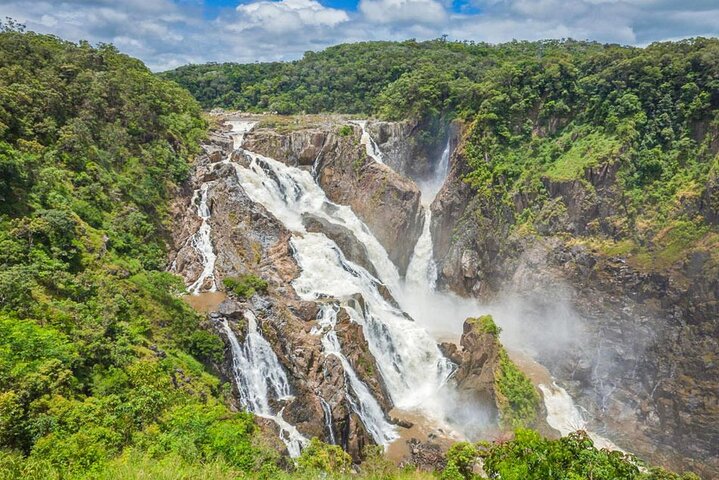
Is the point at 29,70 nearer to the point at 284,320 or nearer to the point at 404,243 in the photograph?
the point at 284,320

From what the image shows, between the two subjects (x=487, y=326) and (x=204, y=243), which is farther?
(x=204, y=243)

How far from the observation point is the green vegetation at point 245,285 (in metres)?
28.5

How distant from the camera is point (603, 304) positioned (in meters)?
36.5

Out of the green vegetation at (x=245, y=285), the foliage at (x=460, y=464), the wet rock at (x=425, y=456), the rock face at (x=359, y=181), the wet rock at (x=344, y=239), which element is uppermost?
the rock face at (x=359, y=181)

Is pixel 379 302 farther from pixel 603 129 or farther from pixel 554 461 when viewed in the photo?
pixel 603 129

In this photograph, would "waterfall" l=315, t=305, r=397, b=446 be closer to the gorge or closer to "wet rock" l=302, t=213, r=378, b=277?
the gorge

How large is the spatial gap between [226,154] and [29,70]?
52.3 ft

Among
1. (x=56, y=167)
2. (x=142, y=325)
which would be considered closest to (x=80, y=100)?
(x=56, y=167)

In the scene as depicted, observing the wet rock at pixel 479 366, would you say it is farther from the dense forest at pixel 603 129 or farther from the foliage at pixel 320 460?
the dense forest at pixel 603 129

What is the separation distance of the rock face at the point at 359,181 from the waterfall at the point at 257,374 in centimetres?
1897

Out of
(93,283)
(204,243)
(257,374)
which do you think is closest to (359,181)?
(204,243)

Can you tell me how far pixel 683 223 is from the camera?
35.3 metres

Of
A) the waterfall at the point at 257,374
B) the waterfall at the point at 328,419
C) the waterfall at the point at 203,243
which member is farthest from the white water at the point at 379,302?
the waterfall at the point at 203,243

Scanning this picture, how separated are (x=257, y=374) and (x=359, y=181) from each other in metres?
24.0
